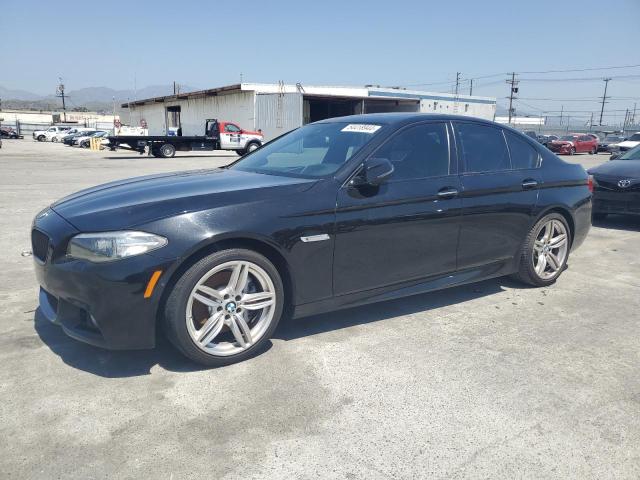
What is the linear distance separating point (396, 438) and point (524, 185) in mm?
2898

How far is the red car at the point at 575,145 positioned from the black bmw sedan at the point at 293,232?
34791mm

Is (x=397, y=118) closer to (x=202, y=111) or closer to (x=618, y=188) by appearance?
(x=618, y=188)

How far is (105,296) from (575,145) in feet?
130

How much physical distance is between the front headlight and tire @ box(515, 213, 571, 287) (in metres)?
3.31

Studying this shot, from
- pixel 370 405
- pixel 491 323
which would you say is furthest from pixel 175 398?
pixel 491 323

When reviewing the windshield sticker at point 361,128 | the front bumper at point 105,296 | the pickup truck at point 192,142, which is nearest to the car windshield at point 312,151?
the windshield sticker at point 361,128

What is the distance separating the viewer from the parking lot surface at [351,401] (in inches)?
89.6

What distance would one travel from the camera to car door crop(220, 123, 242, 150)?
2709 cm

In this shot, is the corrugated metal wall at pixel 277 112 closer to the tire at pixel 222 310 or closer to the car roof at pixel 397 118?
the car roof at pixel 397 118

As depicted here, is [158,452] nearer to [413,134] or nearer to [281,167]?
[281,167]

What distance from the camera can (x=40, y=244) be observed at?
3186 millimetres

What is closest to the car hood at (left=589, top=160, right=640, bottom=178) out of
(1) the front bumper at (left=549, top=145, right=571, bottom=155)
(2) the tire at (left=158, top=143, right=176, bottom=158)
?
(2) the tire at (left=158, top=143, right=176, bottom=158)

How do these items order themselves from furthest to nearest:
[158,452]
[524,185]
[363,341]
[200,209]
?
[524,185] → [363,341] → [200,209] → [158,452]

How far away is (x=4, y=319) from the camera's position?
Result: 382 centimetres
